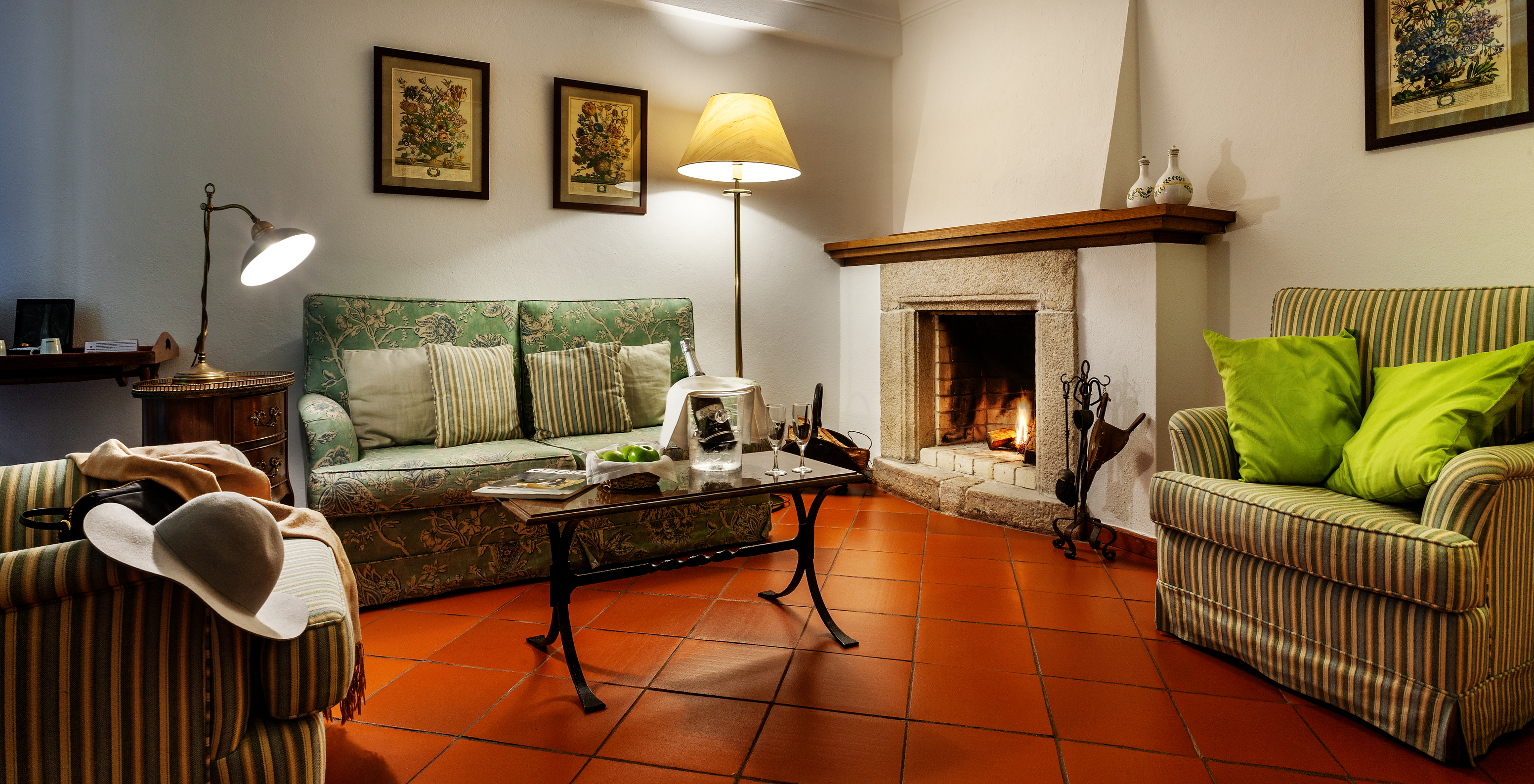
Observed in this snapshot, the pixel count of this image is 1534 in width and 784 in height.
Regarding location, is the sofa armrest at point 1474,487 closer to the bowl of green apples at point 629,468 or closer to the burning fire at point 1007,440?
the bowl of green apples at point 629,468

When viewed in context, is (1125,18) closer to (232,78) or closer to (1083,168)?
(1083,168)

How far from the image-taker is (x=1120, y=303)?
10.7 feet

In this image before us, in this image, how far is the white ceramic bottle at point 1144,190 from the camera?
326 cm

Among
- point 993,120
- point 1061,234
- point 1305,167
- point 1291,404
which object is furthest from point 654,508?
point 993,120

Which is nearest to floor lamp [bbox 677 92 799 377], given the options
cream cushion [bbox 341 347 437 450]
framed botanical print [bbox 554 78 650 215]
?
framed botanical print [bbox 554 78 650 215]

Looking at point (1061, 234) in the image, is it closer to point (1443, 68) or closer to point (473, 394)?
point (1443, 68)

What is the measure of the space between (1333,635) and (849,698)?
3.84ft

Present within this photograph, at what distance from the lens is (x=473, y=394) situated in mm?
3170

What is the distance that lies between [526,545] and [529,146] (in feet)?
6.25

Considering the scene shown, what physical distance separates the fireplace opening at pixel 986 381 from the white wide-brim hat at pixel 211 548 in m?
3.51

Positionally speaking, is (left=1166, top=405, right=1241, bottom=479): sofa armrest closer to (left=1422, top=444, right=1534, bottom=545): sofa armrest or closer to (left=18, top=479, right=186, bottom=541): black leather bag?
(left=1422, top=444, right=1534, bottom=545): sofa armrest

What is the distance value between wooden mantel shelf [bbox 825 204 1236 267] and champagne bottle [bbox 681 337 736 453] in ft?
5.96

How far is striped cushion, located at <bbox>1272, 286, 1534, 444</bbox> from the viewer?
2.18 m

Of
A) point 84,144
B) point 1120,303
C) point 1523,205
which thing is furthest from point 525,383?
point 1523,205
